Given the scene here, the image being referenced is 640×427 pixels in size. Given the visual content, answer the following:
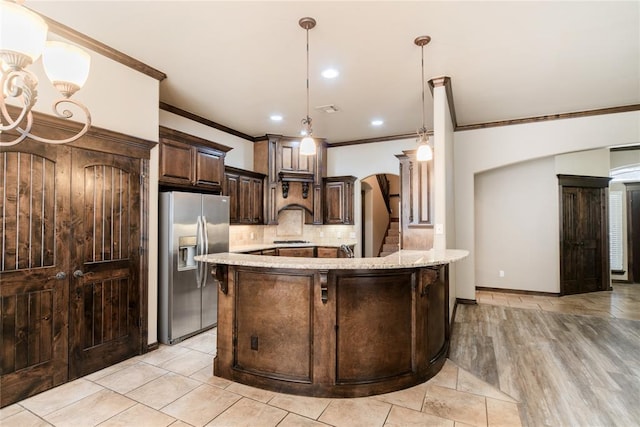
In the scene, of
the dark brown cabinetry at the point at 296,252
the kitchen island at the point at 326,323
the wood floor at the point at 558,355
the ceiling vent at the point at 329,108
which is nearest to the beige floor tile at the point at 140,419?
the kitchen island at the point at 326,323

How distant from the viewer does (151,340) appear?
356 cm

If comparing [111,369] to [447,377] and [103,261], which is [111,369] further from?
[447,377]

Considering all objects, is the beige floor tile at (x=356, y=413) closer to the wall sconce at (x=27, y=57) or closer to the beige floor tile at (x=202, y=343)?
the beige floor tile at (x=202, y=343)

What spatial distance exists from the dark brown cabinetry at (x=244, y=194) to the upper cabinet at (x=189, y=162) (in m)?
0.42

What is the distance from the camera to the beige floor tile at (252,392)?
261 centimetres

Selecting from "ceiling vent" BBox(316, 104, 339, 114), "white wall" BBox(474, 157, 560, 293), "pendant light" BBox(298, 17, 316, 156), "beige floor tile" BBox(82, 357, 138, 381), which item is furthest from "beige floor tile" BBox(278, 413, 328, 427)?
"white wall" BBox(474, 157, 560, 293)

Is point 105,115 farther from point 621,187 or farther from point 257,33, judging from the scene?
point 621,187

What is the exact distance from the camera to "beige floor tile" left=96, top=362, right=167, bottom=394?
279cm

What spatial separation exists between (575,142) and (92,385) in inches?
259

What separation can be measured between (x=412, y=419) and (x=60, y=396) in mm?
2716

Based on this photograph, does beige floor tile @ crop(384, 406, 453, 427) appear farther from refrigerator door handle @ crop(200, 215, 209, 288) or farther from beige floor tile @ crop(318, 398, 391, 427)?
refrigerator door handle @ crop(200, 215, 209, 288)

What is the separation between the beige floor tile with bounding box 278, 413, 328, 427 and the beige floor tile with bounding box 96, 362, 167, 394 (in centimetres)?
137

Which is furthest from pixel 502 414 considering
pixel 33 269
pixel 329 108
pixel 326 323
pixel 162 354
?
pixel 329 108

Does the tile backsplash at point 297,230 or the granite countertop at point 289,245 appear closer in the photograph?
the granite countertop at point 289,245
